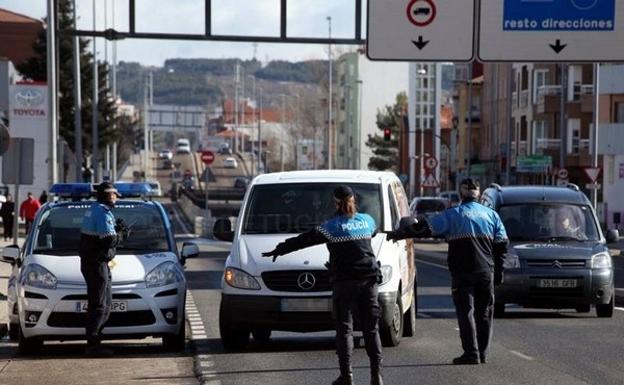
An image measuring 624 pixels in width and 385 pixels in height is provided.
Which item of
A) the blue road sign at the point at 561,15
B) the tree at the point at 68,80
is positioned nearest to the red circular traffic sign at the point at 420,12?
the blue road sign at the point at 561,15

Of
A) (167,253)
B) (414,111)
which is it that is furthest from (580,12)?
(414,111)

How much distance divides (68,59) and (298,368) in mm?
70859

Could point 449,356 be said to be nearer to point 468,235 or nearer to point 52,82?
point 468,235

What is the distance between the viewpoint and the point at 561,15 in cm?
2544

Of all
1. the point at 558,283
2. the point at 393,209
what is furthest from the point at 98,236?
the point at 558,283

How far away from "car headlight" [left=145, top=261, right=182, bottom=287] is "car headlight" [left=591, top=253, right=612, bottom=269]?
24.2ft

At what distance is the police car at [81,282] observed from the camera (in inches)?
642

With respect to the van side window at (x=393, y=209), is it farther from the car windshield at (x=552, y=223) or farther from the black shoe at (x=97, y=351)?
the car windshield at (x=552, y=223)

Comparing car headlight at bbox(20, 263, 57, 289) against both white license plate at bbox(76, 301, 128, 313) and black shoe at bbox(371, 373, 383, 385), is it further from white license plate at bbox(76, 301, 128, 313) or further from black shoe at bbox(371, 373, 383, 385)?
black shoe at bbox(371, 373, 383, 385)

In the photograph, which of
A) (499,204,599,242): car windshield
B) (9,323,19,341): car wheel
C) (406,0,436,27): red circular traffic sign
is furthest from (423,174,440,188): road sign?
(9,323,19,341): car wheel

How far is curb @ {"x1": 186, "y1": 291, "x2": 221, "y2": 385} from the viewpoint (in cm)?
1426

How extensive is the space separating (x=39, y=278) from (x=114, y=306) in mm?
862

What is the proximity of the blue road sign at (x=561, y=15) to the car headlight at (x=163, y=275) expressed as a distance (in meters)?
10.5

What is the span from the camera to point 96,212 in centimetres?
1639
